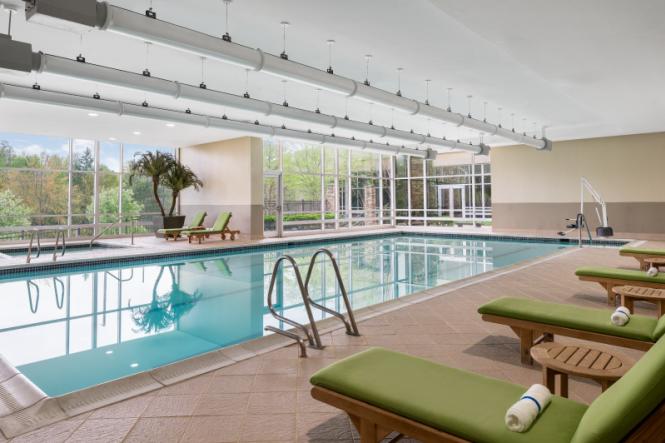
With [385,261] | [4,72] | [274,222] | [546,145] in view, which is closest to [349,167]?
[274,222]

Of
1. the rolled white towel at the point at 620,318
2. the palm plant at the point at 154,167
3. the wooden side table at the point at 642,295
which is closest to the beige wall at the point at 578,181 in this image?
the wooden side table at the point at 642,295

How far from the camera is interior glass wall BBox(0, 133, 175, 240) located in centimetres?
1258

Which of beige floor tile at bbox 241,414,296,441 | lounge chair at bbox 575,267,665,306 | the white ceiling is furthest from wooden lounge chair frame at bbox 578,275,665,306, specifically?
beige floor tile at bbox 241,414,296,441

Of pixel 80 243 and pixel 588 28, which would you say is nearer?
pixel 588 28

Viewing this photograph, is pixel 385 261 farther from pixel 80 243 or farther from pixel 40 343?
pixel 80 243

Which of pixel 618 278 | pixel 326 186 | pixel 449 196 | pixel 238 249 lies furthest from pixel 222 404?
pixel 449 196

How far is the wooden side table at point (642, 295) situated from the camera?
381cm

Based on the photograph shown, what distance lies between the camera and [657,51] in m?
5.86

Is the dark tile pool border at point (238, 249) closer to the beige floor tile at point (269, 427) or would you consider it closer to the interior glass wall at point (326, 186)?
the interior glass wall at point (326, 186)

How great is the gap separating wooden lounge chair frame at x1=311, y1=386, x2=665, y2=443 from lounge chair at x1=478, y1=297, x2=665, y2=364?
1474 millimetres

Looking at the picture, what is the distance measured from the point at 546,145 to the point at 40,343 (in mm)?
13021

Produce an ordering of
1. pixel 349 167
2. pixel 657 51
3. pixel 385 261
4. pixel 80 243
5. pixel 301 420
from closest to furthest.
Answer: pixel 301 420 → pixel 657 51 → pixel 385 261 → pixel 80 243 → pixel 349 167

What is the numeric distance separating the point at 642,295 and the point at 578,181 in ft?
38.9

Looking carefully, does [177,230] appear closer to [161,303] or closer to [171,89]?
Answer: [171,89]
